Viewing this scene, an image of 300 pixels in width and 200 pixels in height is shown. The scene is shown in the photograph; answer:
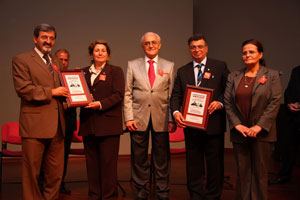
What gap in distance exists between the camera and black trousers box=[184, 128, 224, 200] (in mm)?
3225

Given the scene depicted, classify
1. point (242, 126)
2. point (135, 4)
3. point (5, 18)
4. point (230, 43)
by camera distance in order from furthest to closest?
1. point (230, 43)
2. point (135, 4)
3. point (5, 18)
4. point (242, 126)

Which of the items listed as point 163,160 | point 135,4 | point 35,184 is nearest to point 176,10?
point 135,4

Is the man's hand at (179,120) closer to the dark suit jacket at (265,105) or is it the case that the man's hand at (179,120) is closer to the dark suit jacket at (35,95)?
the dark suit jacket at (265,105)

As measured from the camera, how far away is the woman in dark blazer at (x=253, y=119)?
9.58 ft

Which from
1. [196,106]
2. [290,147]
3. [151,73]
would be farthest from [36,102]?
[290,147]

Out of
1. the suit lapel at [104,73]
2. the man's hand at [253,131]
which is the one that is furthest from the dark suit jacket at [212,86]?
the suit lapel at [104,73]

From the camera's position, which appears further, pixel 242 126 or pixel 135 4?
pixel 135 4

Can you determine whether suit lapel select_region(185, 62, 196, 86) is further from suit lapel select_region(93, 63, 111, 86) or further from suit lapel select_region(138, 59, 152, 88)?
suit lapel select_region(93, 63, 111, 86)

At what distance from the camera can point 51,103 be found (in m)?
3.13

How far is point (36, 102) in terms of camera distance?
3080 millimetres

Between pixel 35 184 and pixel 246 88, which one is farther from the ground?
pixel 246 88

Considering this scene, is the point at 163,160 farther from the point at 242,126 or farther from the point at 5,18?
the point at 5,18

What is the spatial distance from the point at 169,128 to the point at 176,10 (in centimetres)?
345

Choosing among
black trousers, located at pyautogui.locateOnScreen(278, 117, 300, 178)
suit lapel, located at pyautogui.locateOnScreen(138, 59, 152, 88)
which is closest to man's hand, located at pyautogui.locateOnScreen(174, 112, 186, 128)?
suit lapel, located at pyautogui.locateOnScreen(138, 59, 152, 88)
